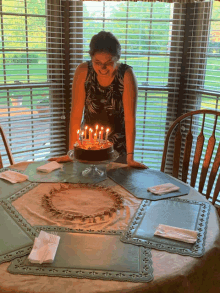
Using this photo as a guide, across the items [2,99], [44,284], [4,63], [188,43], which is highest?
[188,43]

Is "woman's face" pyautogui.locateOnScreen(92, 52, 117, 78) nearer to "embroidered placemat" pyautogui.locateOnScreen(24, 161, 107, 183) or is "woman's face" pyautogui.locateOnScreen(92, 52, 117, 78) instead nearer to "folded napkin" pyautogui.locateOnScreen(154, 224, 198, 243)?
"embroidered placemat" pyautogui.locateOnScreen(24, 161, 107, 183)

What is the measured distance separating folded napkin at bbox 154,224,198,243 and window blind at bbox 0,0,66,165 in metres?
1.96

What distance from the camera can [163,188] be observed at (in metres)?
1.71

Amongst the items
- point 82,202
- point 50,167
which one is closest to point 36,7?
point 50,167

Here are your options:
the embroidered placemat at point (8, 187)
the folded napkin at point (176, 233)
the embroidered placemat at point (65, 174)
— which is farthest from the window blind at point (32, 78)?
the folded napkin at point (176, 233)

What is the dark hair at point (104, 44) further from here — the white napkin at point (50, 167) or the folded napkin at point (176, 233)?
the folded napkin at point (176, 233)

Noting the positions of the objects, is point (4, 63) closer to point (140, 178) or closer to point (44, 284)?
point (140, 178)

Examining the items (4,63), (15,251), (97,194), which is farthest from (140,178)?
(4,63)

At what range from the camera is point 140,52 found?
2.97 metres

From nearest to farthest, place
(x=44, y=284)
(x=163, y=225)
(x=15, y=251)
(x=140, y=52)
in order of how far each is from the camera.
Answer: (x=44, y=284), (x=15, y=251), (x=163, y=225), (x=140, y=52)

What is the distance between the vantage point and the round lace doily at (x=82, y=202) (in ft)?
4.63

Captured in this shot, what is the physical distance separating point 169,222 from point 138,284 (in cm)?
43

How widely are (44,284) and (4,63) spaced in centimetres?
230

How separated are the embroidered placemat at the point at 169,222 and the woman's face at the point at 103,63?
91cm
